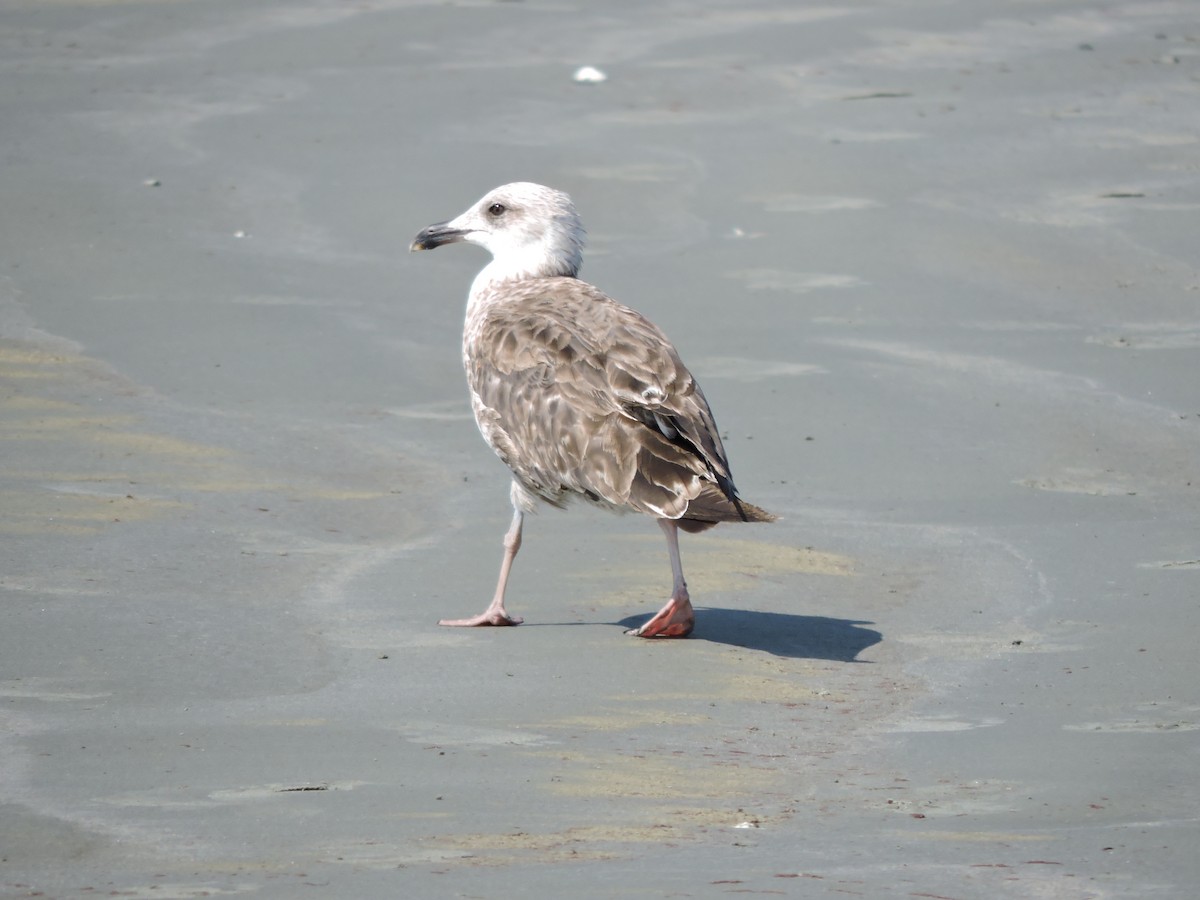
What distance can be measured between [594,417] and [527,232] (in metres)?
1.74

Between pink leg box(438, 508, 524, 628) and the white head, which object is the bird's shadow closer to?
pink leg box(438, 508, 524, 628)

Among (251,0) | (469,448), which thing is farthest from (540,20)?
(469,448)

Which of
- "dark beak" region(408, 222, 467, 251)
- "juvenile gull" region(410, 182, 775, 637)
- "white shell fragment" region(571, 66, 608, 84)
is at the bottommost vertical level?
"white shell fragment" region(571, 66, 608, 84)

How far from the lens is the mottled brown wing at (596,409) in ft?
23.3

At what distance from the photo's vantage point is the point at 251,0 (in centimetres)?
1727

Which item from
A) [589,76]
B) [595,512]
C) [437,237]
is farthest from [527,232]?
[589,76]

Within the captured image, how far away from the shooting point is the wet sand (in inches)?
205

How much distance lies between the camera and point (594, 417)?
734 centimetres

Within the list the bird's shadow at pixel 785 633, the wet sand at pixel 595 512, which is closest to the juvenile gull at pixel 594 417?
the bird's shadow at pixel 785 633

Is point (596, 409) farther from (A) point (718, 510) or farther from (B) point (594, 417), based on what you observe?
(A) point (718, 510)

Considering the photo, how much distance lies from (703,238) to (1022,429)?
3.29 metres

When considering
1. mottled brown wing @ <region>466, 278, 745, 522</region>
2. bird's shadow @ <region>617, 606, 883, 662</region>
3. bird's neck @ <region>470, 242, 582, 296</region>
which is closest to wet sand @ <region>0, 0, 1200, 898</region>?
bird's shadow @ <region>617, 606, 883, 662</region>

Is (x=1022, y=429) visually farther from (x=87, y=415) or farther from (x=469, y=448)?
(x=87, y=415)

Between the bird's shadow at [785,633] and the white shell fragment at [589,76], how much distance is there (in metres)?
8.64
